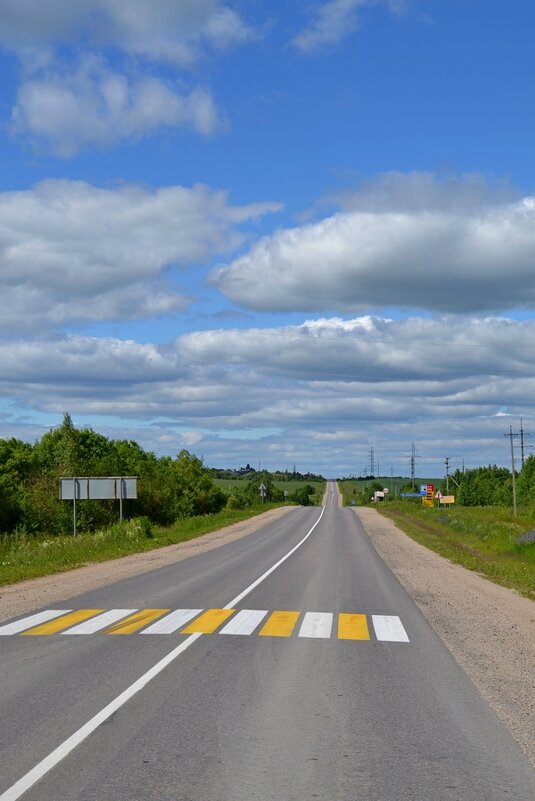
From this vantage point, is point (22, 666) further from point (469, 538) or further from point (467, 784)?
point (469, 538)

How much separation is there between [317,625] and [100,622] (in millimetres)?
3384

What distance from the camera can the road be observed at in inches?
219

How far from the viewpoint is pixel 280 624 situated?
12680 millimetres

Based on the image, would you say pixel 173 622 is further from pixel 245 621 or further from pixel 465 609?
pixel 465 609

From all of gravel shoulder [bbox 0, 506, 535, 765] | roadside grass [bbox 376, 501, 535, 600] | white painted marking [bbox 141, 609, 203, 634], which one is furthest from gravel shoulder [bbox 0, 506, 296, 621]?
roadside grass [bbox 376, 501, 535, 600]

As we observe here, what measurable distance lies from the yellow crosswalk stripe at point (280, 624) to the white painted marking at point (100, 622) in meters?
2.41

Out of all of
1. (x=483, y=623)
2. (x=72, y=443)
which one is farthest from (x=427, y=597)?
(x=72, y=443)

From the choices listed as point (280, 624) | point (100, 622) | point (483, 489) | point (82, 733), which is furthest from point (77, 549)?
point (483, 489)

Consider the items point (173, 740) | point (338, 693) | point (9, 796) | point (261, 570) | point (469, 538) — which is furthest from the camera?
point (469, 538)

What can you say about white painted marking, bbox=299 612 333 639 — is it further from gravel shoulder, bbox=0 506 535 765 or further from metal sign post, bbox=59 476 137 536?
metal sign post, bbox=59 476 137 536

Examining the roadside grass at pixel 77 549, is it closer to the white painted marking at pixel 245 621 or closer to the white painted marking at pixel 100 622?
the white painted marking at pixel 100 622

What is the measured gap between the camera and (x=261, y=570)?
22.3 metres

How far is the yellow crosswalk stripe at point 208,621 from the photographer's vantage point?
1186 centimetres

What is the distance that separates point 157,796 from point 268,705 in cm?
255
